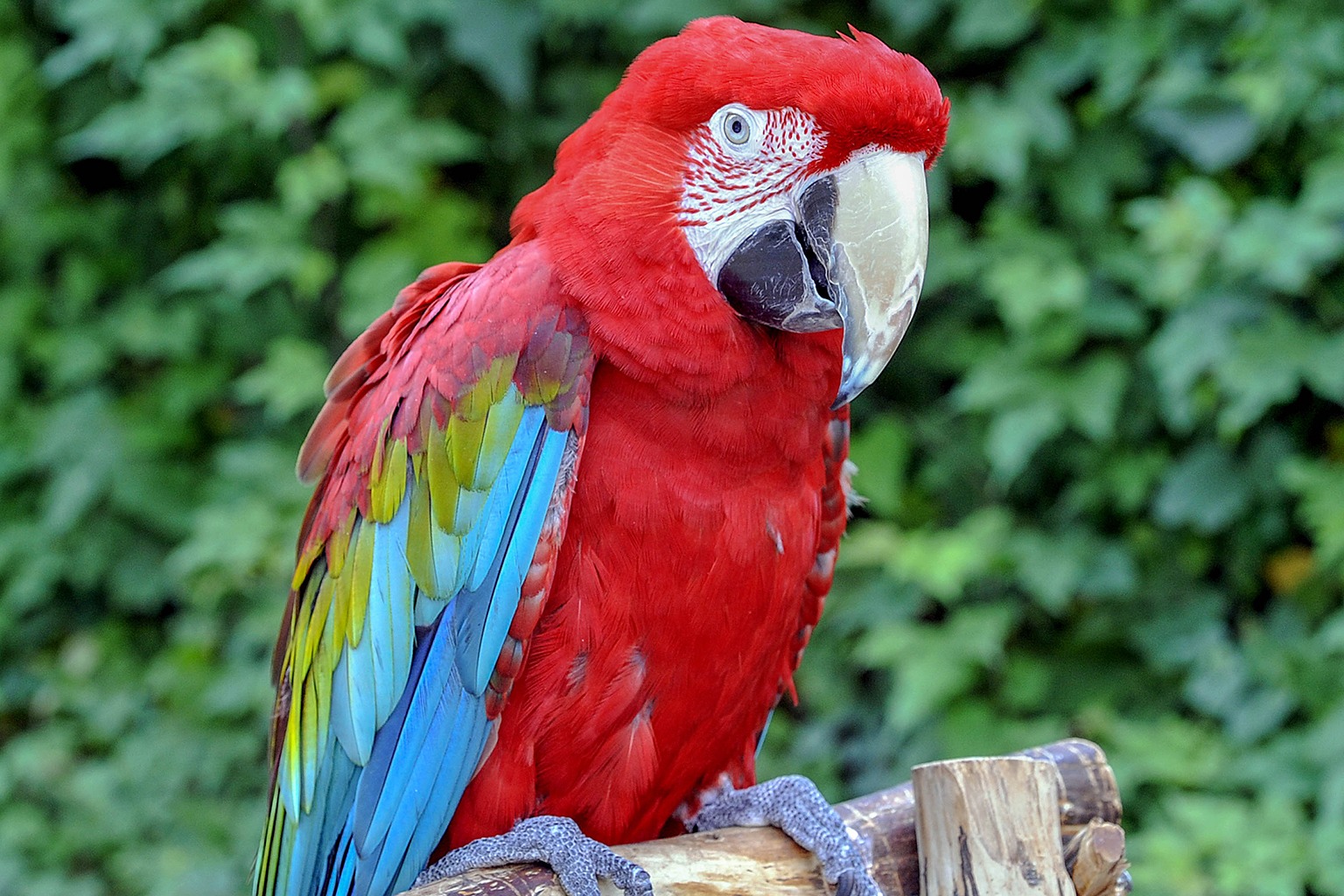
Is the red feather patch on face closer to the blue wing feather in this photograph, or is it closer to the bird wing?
the bird wing

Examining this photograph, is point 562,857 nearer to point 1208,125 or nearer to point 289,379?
point 289,379

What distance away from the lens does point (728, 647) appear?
127 cm

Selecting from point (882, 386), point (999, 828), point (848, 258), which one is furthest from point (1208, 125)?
point (999, 828)

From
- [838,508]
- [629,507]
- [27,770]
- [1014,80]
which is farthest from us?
[27,770]

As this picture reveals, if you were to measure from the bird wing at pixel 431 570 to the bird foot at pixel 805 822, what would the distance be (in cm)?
33

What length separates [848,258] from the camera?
1.15 m

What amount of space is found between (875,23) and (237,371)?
5.08ft

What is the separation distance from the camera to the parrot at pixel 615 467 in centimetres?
115

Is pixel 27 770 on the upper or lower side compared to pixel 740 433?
lower

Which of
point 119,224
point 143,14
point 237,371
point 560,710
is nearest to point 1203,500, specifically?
point 560,710

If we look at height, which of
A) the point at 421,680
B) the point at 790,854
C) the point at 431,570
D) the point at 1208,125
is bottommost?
the point at 790,854

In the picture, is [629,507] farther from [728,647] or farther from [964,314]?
[964,314]

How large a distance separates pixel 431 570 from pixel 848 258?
0.50 m

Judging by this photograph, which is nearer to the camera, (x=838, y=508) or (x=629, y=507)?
(x=629, y=507)
